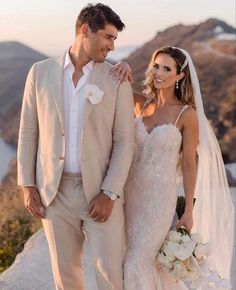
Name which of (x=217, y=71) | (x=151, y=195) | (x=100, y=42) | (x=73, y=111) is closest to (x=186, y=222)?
(x=151, y=195)

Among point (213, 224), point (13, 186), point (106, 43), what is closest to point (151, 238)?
point (213, 224)

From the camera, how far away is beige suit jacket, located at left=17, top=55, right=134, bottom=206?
3.52 metres

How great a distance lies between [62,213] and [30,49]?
6819mm

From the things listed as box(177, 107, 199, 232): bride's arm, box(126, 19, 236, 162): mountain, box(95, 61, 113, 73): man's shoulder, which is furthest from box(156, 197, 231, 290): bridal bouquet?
box(126, 19, 236, 162): mountain

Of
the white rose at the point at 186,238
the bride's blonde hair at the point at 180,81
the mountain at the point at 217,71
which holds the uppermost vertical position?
the bride's blonde hair at the point at 180,81

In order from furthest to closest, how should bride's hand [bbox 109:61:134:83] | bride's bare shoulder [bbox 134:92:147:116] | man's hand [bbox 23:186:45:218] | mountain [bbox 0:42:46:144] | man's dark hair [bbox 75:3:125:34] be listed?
mountain [bbox 0:42:46:144]
bride's bare shoulder [bbox 134:92:147:116]
man's hand [bbox 23:186:45:218]
bride's hand [bbox 109:61:134:83]
man's dark hair [bbox 75:3:125:34]

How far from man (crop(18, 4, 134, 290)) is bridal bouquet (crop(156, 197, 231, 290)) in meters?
0.25

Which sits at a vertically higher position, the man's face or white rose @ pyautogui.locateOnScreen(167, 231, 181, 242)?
the man's face

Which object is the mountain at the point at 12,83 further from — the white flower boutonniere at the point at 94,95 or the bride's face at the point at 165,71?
the white flower boutonniere at the point at 94,95

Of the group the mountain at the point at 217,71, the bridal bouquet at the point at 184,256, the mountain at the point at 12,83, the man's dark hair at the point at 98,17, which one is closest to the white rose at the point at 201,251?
the bridal bouquet at the point at 184,256

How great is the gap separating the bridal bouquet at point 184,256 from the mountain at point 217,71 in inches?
273

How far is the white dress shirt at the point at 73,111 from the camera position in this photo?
3531mm

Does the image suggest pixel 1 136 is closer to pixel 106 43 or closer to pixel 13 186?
pixel 13 186

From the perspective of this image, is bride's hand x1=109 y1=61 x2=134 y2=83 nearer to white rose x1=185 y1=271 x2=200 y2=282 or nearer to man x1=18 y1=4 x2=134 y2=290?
man x1=18 y1=4 x2=134 y2=290
